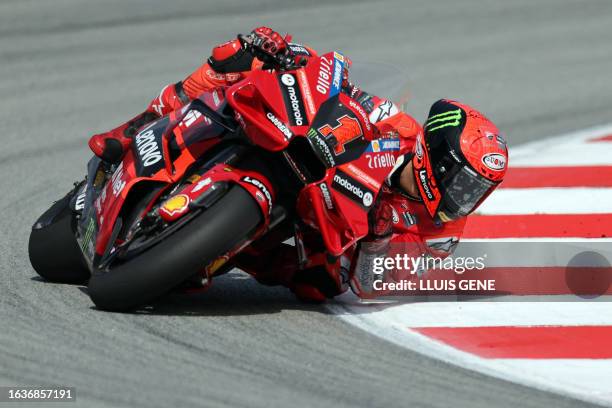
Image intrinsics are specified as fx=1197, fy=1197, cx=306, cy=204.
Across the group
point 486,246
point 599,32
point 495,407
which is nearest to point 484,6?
point 599,32

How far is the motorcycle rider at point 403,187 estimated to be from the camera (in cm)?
597

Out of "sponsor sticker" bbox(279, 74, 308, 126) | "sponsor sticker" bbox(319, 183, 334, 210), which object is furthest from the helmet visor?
"sponsor sticker" bbox(279, 74, 308, 126)

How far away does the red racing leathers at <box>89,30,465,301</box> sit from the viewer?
6.06m

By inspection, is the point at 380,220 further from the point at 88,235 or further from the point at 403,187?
the point at 88,235

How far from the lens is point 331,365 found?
5117mm

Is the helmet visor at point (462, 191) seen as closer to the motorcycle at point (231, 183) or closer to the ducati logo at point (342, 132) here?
the motorcycle at point (231, 183)

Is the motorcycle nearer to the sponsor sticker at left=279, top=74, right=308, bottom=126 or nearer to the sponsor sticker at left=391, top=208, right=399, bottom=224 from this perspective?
the sponsor sticker at left=279, top=74, right=308, bottom=126

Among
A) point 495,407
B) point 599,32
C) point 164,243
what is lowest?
point 495,407

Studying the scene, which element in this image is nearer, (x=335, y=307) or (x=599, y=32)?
(x=335, y=307)

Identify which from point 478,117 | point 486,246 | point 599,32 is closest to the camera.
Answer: point 478,117

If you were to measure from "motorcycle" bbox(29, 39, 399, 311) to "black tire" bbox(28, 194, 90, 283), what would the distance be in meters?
0.20

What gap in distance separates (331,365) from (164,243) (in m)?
0.92

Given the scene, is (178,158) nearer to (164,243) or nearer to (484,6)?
(164,243)

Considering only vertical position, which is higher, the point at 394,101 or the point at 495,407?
the point at 394,101
